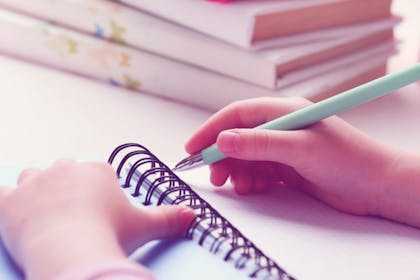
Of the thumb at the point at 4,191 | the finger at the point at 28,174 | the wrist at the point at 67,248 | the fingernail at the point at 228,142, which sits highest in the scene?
the fingernail at the point at 228,142

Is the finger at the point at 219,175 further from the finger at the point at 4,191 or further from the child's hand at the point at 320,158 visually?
the finger at the point at 4,191

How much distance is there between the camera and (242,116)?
624 mm

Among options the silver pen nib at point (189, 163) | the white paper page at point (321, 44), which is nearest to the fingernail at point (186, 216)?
the silver pen nib at point (189, 163)

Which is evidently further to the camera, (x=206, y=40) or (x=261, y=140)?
(x=206, y=40)

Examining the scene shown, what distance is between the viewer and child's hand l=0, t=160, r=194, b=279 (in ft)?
1.39

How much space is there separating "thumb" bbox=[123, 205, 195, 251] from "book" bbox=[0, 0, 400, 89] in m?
0.28

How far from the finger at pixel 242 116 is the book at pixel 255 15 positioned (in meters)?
0.15

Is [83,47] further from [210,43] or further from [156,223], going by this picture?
[156,223]

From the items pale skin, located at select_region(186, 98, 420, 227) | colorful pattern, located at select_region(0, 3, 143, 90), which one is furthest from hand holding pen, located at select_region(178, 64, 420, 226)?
colorful pattern, located at select_region(0, 3, 143, 90)

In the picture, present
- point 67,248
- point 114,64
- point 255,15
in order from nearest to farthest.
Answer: point 67,248 → point 255,15 → point 114,64

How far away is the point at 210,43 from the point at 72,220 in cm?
38

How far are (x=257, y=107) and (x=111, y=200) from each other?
18 centimetres

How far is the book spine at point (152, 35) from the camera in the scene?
0.77 metres

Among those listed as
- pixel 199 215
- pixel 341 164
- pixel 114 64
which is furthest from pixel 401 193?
pixel 114 64
